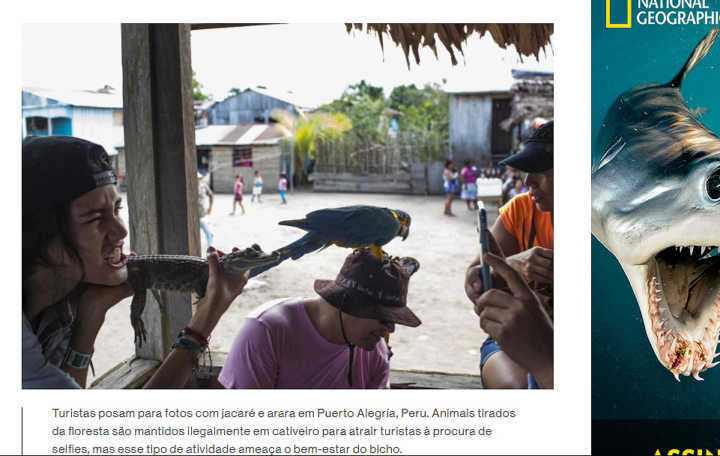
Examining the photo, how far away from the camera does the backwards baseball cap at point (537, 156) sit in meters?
1.88

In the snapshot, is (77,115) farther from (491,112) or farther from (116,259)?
(491,112)

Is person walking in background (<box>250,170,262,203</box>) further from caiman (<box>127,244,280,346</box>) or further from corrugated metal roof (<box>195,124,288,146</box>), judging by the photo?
caiman (<box>127,244,280,346</box>)

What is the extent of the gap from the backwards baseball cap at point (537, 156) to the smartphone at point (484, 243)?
0.20 m

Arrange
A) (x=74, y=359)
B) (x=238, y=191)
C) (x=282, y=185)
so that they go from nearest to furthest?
1. (x=74, y=359)
2. (x=282, y=185)
3. (x=238, y=191)

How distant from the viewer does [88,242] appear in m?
1.74

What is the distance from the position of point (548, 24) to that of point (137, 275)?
1691mm

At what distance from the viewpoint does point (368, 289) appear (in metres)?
1.87

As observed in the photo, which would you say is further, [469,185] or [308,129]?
[469,185]

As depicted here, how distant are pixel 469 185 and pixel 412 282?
1434 millimetres

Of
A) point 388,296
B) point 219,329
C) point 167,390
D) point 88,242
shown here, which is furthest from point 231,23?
point 219,329

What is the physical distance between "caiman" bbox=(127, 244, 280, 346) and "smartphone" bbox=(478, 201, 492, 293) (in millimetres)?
699

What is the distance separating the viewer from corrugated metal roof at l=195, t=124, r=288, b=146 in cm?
268

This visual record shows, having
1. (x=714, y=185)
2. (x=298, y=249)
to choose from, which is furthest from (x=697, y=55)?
(x=298, y=249)

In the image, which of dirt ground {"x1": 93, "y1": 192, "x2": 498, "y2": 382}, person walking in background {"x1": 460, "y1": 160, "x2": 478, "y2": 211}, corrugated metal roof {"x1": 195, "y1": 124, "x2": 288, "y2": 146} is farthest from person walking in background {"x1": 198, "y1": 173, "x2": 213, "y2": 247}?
person walking in background {"x1": 460, "y1": 160, "x2": 478, "y2": 211}
